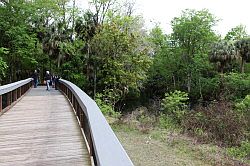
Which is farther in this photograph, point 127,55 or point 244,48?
point 244,48

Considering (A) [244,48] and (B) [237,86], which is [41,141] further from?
(A) [244,48]

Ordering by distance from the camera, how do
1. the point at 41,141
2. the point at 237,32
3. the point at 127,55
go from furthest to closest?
1. the point at 237,32
2. the point at 127,55
3. the point at 41,141

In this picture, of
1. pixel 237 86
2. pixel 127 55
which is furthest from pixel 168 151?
pixel 237 86

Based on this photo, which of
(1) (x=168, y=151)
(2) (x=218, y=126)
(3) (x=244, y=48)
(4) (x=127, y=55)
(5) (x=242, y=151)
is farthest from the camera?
(3) (x=244, y=48)

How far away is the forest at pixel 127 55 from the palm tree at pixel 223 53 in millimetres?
85

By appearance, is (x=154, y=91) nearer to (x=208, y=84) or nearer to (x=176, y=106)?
(x=208, y=84)

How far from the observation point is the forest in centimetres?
2595

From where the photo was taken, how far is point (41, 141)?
225 inches

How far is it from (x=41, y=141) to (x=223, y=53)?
2580 cm

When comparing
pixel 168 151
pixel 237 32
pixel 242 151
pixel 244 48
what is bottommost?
pixel 242 151

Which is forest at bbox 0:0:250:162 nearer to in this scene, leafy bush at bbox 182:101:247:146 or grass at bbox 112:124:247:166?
leafy bush at bbox 182:101:247:146

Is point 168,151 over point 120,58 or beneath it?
beneath

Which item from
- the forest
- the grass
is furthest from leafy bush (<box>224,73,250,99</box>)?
the grass

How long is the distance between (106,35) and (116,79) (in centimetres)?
344
